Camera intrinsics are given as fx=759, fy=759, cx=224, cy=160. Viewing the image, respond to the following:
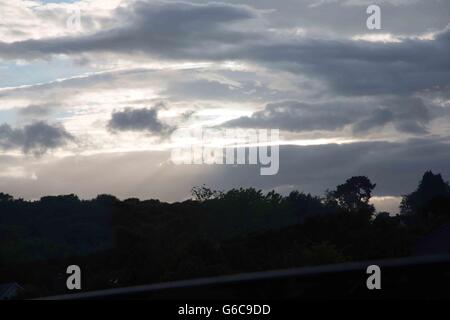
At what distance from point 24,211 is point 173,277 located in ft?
182

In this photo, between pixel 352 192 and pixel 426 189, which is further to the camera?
pixel 426 189

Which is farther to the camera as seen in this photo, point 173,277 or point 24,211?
point 24,211

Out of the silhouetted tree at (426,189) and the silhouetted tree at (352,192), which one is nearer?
the silhouetted tree at (352,192)

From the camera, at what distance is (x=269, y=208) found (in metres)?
69.9

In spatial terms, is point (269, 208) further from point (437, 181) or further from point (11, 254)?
point (437, 181)

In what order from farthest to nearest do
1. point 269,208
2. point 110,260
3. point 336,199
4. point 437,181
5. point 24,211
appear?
point 437,181
point 336,199
point 24,211
point 269,208
point 110,260

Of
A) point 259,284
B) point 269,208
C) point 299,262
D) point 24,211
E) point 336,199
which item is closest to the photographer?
point 259,284

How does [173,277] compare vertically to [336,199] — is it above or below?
below

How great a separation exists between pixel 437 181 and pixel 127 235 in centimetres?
6163

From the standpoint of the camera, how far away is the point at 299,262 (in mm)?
29438

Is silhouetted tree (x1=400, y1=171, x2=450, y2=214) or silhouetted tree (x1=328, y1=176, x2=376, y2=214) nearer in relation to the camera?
silhouetted tree (x1=328, y1=176, x2=376, y2=214)

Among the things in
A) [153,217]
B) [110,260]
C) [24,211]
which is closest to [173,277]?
[110,260]

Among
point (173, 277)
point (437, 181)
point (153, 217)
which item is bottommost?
point (173, 277)

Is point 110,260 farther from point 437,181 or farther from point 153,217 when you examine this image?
point 437,181
